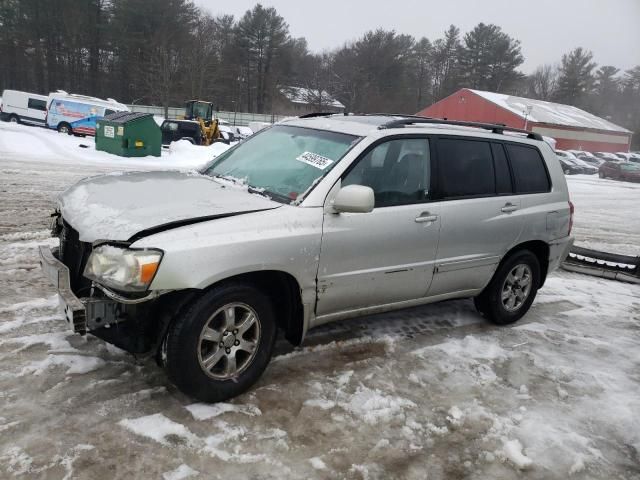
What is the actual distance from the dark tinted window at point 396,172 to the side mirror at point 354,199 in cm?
24

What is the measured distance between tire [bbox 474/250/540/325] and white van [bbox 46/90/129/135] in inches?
1024

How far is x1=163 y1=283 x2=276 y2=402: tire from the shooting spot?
2.96m

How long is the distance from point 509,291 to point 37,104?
103 feet

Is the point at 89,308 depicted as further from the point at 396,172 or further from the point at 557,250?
the point at 557,250

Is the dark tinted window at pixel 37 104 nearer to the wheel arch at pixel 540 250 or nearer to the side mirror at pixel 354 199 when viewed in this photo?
the wheel arch at pixel 540 250

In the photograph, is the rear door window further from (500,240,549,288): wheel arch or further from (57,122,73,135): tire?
(57,122,73,135): tire

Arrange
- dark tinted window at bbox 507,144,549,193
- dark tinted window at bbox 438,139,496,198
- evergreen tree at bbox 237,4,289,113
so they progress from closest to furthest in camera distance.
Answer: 1. dark tinted window at bbox 438,139,496,198
2. dark tinted window at bbox 507,144,549,193
3. evergreen tree at bbox 237,4,289,113

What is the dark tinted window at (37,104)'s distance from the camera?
29.2 meters

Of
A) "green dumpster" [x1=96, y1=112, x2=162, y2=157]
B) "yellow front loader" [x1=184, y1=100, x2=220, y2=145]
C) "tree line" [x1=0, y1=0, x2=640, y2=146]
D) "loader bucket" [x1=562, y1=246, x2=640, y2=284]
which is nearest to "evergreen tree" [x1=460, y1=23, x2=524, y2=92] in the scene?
"tree line" [x1=0, y1=0, x2=640, y2=146]

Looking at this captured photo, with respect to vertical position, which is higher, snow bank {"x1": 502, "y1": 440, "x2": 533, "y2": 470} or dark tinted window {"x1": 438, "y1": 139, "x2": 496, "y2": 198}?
dark tinted window {"x1": 438, "y1": 139, "x2": 496, "y2": 198}

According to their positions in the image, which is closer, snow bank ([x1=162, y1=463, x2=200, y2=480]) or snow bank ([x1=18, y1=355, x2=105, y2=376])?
snow bank ([x1=162, y1=463, x2=200, y2=480])

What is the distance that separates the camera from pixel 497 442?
312 cm

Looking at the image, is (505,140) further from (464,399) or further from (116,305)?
(116,305)

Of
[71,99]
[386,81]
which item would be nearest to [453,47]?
[386,81]
